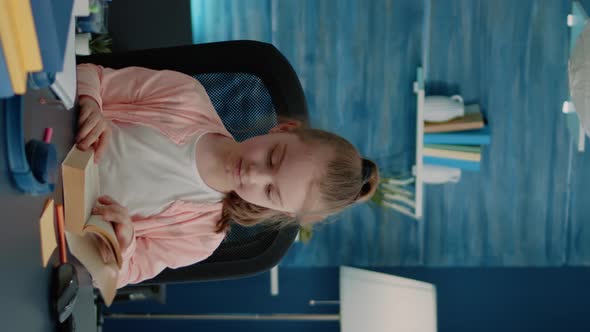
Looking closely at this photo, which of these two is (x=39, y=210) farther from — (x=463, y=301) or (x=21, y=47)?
(x=463, y=301)

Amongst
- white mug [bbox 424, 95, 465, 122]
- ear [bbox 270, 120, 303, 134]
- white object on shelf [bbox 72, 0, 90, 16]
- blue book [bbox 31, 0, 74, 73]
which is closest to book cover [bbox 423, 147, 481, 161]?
white mug [bbox 424, 95, 465, 122]

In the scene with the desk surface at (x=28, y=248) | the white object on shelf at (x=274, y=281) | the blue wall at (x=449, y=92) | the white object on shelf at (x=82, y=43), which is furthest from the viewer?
the white object on shelf at (x=274, y=281)

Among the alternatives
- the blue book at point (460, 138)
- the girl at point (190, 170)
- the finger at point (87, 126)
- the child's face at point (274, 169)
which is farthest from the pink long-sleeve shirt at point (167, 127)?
the blue book at point (460, 138)

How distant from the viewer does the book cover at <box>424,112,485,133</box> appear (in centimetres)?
275

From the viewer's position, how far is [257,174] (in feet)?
4.30

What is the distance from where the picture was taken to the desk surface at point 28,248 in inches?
26.9

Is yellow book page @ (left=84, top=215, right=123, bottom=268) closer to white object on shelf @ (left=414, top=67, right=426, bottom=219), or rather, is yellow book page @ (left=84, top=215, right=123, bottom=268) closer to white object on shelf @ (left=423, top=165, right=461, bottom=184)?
white object on shelf @ (left=414, top=67, right=426, bottom=219)

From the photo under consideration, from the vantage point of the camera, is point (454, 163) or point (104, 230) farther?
point (454, 163)

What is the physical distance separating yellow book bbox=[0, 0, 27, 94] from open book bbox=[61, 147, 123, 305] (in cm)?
26

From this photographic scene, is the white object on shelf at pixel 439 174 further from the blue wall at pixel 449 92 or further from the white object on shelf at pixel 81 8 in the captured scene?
the white object on shelf at pixel 81 8

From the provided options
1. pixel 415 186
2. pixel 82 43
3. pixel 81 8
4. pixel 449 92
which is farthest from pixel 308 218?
pixel 449 92

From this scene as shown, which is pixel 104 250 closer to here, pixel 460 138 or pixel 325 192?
pixel 325 192

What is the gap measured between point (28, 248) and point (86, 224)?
119 mm

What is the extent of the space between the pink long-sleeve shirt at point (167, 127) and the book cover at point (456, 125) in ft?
5.08
